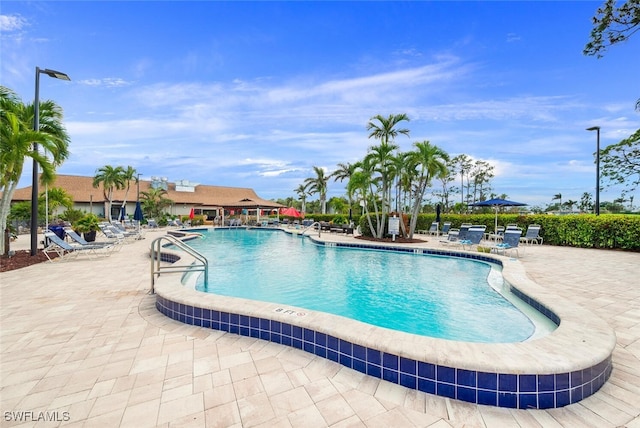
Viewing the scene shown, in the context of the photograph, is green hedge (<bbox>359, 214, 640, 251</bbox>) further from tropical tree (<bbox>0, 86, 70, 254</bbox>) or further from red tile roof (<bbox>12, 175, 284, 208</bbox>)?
red tile roof (<bbox>12, 175, 284, 208</bbox>)

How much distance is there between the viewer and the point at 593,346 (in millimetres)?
2648

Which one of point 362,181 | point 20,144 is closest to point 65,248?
point 20,144

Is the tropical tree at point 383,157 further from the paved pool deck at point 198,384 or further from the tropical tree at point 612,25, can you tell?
the paved pool deck at point 198,384

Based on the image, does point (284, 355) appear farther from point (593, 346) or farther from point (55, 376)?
point (593, 346)

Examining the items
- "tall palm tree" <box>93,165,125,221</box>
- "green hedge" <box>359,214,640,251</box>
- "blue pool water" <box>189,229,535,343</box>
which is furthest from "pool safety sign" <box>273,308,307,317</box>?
"tall palm tree" <box>93,165,125,221</box>

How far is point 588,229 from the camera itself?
490 inches

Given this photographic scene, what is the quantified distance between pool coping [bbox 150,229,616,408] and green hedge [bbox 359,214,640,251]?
11.5 metres

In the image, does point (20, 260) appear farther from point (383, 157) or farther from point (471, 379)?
point (383, 157)

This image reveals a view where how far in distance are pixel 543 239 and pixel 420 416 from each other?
15.5 m

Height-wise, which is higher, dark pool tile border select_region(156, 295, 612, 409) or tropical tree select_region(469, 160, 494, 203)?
tropical tree select_region(469, 160, 494, 203)

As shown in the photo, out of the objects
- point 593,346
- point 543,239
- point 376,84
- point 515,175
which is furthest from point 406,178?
point 515,175

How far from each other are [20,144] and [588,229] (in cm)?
1968

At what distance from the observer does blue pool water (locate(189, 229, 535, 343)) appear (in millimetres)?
4555

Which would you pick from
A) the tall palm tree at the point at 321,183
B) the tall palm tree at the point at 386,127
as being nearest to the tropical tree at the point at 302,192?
the tall palm tree at the point at 321,183
